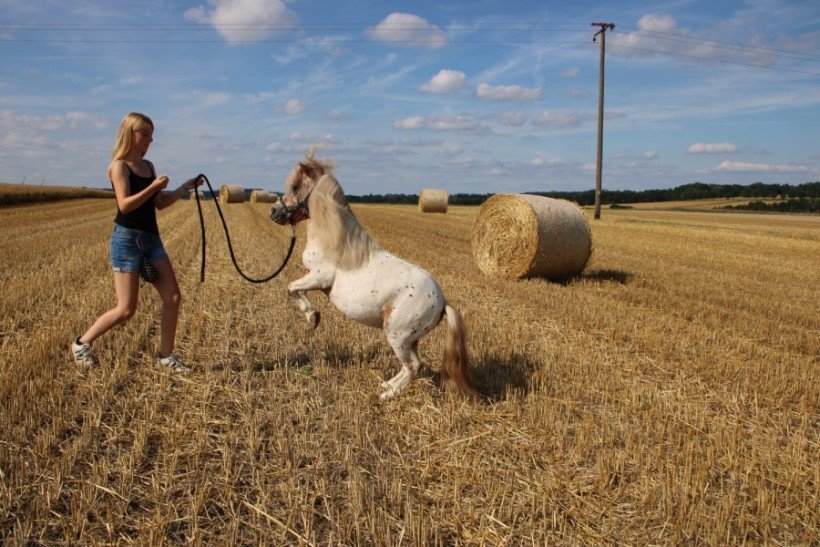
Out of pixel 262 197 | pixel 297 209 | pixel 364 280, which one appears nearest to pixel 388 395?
pixel 364 280

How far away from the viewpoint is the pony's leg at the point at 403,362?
168 inches

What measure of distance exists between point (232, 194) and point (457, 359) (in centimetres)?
3481

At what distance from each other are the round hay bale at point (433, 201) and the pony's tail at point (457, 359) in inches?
1076

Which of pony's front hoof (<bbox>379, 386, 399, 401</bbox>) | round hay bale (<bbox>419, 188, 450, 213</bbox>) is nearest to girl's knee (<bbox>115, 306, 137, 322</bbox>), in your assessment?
pony's front hoof (<bbox>379, 386, 399, 401</bbox>)

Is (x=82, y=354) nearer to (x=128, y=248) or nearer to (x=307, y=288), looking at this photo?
(x=128, y=248)

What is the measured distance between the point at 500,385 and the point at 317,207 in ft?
6.95

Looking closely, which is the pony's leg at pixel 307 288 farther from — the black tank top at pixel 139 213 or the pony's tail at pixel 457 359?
the black tank top at pixel 139 213

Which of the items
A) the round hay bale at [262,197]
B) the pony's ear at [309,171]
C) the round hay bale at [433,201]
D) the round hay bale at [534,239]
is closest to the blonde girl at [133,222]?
the pony's ear at [309,171]

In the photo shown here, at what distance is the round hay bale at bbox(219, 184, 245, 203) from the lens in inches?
1441

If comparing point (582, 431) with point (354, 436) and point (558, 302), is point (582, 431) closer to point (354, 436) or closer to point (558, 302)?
point (354, 436)

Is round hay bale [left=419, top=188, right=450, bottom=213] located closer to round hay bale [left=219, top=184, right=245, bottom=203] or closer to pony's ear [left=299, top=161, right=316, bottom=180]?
round hay bale [left=219, top=184, right=245, bottom=203]

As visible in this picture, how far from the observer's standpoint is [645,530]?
9.46ft

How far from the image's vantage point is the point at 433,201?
3147 cm

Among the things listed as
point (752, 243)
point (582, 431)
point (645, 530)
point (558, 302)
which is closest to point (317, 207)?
point (582, 431)
